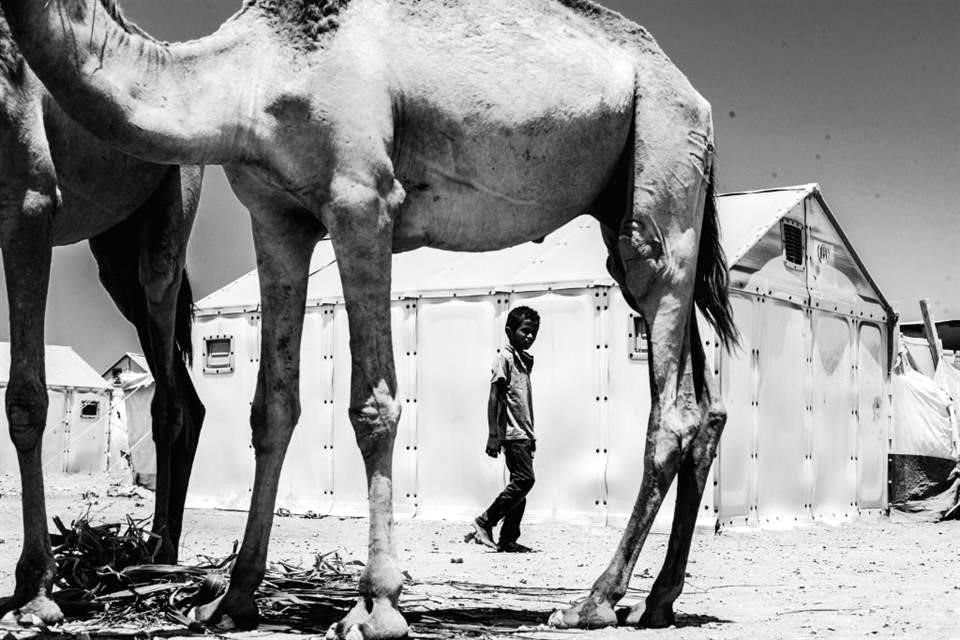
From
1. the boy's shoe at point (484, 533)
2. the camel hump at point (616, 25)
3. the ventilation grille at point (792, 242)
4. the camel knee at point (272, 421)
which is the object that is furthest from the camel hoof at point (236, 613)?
the ventilation grille at point (792, 242)

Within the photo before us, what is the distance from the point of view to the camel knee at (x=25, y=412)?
5160 millimetres

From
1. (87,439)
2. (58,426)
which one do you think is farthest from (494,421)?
(87,439)

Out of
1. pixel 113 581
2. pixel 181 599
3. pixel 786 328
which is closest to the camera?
pixel 181 599

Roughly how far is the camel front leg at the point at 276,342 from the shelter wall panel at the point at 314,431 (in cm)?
1016

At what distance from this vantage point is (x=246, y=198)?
16.3 ft

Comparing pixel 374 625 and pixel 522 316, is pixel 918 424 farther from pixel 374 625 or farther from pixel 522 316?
pixel 374 625

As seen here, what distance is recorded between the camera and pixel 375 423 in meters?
4.59

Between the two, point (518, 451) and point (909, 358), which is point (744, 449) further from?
point (909, 358)

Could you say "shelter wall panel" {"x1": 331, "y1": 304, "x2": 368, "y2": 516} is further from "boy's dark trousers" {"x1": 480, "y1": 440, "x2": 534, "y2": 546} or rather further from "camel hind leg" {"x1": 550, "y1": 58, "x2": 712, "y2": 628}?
"camel hind leg" {"x1": 550, "y1": 58, "x2": 712, "y2": 628}

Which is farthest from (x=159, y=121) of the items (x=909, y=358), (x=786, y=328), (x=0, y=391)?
(x=0, y=391)

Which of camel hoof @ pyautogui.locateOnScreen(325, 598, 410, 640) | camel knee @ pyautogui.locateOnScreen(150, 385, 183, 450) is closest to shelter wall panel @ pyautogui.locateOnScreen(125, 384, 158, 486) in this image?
camel knee @ pyautogui.locateOnScreen(150, 385, 183, 450)

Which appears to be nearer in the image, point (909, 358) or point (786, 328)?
point (786, 328)

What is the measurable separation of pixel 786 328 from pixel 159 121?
10.9 metres

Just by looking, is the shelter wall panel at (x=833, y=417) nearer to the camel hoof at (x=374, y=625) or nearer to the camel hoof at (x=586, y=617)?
the camel hoof at (x=586, y=617)
